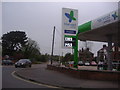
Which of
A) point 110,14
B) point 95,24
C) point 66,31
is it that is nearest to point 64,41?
point 66,31

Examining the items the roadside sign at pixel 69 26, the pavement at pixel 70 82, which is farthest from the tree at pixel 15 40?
the pavement at pixel 70 82

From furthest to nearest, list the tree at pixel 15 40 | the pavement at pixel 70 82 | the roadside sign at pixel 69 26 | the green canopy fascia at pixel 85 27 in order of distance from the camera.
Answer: the tree at pixel 15 40 < the green canopy fascia at pixel 85 27 < the roadside sign at pixel 69 26 < the pavement at pixel 70 82

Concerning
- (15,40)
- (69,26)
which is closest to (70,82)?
(69,26)

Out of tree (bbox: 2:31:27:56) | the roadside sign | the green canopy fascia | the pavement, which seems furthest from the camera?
tree (bbox: 2:31:27:56)

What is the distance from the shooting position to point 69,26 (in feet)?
65.5

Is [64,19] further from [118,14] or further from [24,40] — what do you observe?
[24,40]

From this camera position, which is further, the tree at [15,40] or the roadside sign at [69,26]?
the tree at [15,40]

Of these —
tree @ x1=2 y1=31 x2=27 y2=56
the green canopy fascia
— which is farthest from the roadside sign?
tree @ x1=2 y1=31 x2=27 y2=56

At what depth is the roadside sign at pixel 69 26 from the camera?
19744 mm

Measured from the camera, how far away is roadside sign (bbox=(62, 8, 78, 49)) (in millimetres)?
19744

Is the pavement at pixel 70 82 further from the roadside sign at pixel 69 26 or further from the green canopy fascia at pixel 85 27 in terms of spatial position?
the green canopy fascia at pixel 85 27

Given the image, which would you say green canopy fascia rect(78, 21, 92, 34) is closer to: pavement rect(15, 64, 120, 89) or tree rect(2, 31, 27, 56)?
pavement rect(15, 64, 120, 89)

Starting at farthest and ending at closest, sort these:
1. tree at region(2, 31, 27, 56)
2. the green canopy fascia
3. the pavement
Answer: tree at region(2, 31, 27, 56)
the green canopy fascia
the pavement

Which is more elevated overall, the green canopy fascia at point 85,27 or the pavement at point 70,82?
the green canopy fascia at point 85,27
